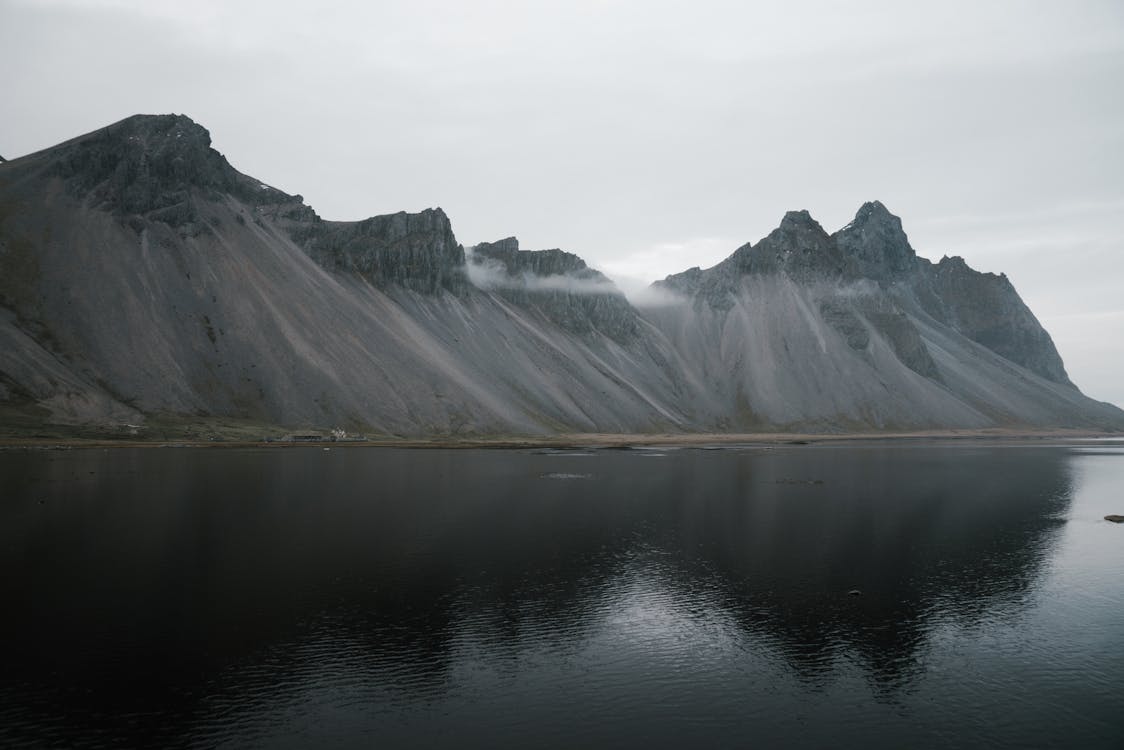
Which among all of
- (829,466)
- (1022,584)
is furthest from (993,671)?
(829,466)

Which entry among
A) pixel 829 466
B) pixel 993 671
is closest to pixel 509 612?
pixel 993 671

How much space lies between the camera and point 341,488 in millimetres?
86500

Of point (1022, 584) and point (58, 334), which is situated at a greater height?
point (58, 334)

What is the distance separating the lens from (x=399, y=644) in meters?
33.8

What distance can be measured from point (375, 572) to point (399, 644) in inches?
549

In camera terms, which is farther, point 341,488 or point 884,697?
point 341,488

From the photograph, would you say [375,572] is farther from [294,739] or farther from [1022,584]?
[1022,584]

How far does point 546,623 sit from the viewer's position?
37750 mm

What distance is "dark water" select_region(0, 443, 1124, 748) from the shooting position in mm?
26375

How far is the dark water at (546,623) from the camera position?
86.5ft

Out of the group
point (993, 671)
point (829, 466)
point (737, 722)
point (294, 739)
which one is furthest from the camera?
point (829, 466)

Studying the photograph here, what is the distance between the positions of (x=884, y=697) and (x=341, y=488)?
228 feet

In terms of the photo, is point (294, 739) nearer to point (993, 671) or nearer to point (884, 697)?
point (884, 697)

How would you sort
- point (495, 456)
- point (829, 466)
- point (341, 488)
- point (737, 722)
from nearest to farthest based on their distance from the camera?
point (737, 722)
point (341, 488)
point (829, 466)
point (495, 456)
